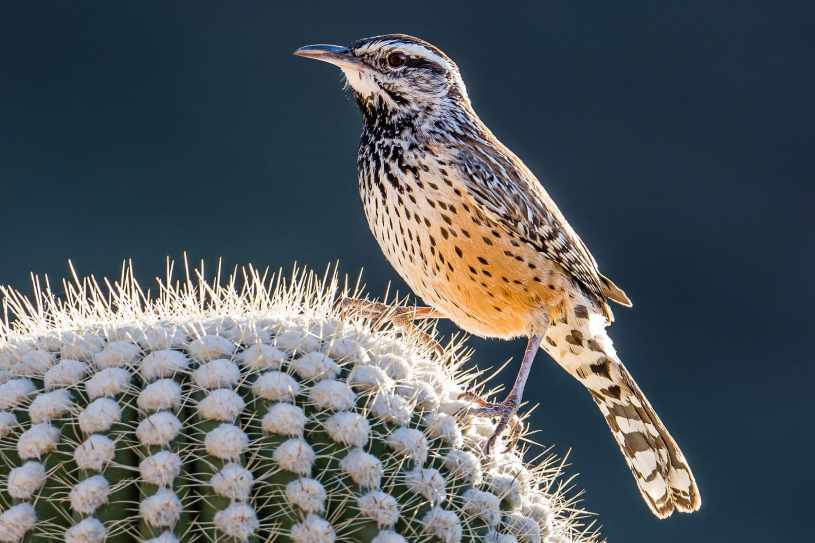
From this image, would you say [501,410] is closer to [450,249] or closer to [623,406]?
[450,249]

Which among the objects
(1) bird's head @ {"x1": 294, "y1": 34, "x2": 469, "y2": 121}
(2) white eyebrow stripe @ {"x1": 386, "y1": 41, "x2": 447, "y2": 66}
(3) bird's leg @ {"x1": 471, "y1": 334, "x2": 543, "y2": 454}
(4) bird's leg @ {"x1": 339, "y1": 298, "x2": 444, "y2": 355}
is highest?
(2) white eyebrow stripe @ {"x1": 386, "y1": 41, "x2": 447, "y2": 66}

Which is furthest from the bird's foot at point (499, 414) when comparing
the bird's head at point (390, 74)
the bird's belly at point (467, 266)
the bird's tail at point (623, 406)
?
the bird's head at point (390, 74)

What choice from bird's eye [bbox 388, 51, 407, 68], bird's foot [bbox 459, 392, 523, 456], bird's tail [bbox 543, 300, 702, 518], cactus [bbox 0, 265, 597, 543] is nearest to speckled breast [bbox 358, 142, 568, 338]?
bird's tail [bbox 543, 300, 702, 518]

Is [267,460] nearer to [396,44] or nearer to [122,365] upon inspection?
[122,365]

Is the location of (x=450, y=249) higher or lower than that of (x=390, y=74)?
lower

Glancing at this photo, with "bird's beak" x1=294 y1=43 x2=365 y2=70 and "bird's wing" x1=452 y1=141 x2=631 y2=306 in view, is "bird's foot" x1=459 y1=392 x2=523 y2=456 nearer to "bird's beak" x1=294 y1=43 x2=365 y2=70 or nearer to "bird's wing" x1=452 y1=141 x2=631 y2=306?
"bird's wing" x1=452 y1=141 x2=631 y2=306

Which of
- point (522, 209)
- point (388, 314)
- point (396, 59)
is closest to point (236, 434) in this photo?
point (388, 314)
